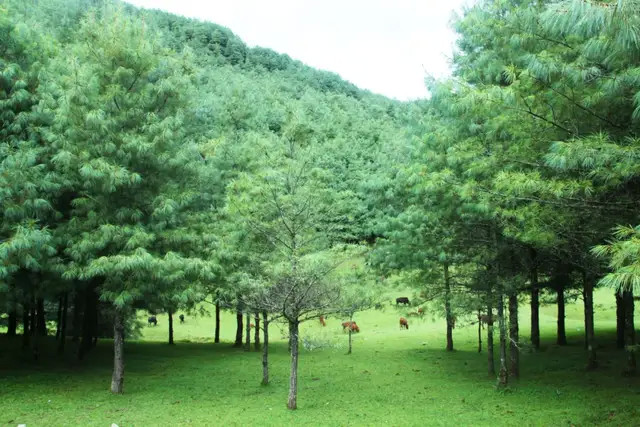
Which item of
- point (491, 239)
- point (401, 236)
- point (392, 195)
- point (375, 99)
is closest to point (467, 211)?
point (491, 239)

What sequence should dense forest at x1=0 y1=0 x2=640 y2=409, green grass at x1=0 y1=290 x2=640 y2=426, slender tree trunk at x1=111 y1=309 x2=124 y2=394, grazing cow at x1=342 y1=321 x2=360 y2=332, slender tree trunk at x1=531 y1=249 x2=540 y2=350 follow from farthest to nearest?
grazing cow at x1=342 y1=321 x2=360 y2=332
slender tree trunk at x1=531 y1=249 x2=540 y2=350
slender tree trunk at x1=111 y1=309 x2=124 y2=394
dense forest at x1=0 y1=0 x2=640 y2=409
green grass at x1=0 y1=290 x2=640 y2=426

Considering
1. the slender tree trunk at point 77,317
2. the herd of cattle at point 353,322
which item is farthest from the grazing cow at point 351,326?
the slender tree trunk at point 77,317

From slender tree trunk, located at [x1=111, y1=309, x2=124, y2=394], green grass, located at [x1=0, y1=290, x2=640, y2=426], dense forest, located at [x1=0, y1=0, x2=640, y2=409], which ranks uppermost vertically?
dense forest, located at [x1=0, y1=0, x2=640, y2=409]

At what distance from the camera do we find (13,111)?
16.0 m

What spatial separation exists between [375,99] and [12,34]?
134 m

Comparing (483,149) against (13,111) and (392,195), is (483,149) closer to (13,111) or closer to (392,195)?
(392,195)

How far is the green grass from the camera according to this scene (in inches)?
493

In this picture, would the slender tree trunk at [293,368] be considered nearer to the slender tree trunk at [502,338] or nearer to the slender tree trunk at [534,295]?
the slender tree trunk at [502,338]

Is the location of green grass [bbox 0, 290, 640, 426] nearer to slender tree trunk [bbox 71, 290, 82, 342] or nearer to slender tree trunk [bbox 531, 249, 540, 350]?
slender tree trunk [bbox 531, 249, 540, 350]

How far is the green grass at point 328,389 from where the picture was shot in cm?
1252

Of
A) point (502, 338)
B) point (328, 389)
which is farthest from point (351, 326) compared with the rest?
point (502, 338)

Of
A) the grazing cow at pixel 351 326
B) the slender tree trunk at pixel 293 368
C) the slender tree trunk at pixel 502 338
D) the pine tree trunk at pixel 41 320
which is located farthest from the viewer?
the grazing cow at pixel 351 326

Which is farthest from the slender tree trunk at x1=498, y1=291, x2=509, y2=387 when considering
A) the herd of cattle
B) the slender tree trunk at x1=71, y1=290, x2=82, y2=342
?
the slender tree trunk at x1=71, y1=290, x2=82, y2=342

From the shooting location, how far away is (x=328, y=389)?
17016 millimetres
